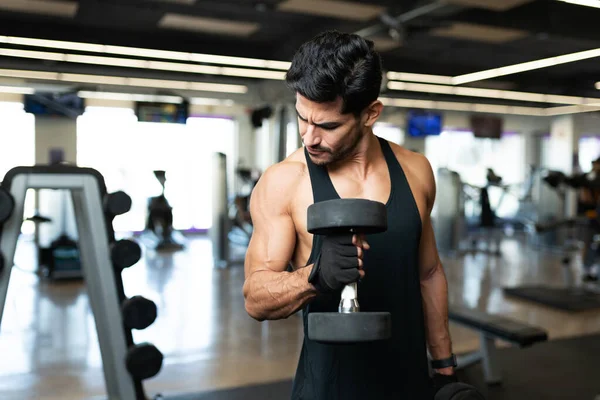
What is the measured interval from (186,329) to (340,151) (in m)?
2.94

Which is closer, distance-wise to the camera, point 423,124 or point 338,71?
point 338,71

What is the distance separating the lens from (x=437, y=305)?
1228 mm

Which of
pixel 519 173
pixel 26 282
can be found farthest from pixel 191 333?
pixel 519 173

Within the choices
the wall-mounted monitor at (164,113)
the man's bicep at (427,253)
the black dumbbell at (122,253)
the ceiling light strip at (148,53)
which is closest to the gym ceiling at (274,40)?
the ceiling light strip at (148,53)

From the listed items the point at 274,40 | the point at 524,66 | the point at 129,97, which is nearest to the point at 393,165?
the point at 524,66

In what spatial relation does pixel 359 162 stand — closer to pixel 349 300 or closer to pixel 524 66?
pixel 349 300

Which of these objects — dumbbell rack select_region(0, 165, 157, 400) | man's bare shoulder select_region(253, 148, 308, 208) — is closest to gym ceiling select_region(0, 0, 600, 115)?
dumbbell rack select_region(0, 165, 157, 400)

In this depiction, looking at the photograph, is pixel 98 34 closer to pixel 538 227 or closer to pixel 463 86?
pixel 538 227

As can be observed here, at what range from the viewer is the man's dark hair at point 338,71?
975 millimetres

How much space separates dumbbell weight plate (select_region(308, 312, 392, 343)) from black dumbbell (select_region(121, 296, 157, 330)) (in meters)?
1.04

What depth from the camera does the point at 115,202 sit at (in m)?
A: 1.77

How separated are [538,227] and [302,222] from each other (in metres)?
4.38

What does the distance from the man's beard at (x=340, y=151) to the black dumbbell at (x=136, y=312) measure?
95 cm

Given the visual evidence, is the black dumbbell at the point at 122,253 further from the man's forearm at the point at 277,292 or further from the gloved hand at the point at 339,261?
the gloved hand at the point at 339,261
